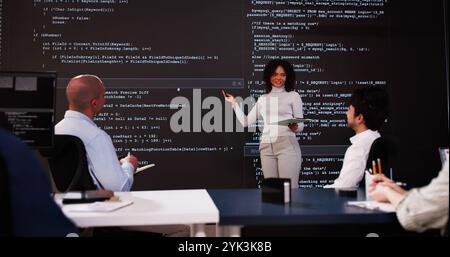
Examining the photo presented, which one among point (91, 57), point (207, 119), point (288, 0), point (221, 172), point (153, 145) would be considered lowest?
point (221, 172)

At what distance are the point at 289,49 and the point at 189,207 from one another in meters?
2.98

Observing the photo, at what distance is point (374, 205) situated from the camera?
148 centimetres

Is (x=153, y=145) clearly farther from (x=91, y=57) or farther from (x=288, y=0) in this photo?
(x=288, y=0)

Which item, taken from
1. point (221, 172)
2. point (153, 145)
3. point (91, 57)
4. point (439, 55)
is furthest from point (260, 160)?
point (439, 55)

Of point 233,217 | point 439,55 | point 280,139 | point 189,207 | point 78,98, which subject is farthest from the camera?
point 439,55

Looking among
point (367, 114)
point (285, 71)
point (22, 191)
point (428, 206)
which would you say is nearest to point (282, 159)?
point (285, 71)

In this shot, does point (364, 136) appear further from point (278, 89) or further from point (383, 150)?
point (278, 89)

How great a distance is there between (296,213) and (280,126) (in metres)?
2.32

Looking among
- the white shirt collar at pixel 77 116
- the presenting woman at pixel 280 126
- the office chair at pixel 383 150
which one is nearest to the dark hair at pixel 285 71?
the presenting woman at pixel 280 126

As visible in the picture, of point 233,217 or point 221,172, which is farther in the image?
point 221,172

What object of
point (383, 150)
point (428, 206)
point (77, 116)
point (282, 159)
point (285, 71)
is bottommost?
point (282, 159)

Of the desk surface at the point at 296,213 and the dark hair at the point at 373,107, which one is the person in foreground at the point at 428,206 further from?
the dark hair at the point at 373,107

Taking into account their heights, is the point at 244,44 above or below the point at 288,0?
below
